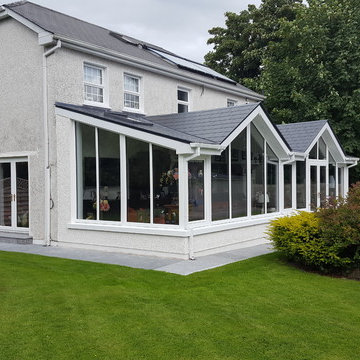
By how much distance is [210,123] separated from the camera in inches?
496

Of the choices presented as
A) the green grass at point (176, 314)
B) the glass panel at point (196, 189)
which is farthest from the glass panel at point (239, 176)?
the green grass at point (176, 314)

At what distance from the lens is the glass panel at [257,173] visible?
44.0ft

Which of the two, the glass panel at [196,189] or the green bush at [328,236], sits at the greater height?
the glass panel at [196,189]

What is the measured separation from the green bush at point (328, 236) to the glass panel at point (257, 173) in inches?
124

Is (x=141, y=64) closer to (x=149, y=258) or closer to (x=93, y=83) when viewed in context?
(x=93, y=83)

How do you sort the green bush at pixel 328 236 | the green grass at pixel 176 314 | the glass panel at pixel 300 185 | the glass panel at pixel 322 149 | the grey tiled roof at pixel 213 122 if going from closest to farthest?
the green grass at pixel 176 314 < the green bush at pixel 328 236 < the grey tiled roof at pixel 213 122 < the glass panel at pixel 300 185 < the glass panel at pixel 322 149

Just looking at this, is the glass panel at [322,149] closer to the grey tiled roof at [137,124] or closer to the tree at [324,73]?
the tree at [324,73]

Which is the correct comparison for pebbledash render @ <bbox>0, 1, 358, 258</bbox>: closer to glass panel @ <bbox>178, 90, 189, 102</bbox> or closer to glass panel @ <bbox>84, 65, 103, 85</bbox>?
glass panel @ <bbox>84, 65, 103, 85</bbox>

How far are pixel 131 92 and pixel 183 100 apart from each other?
11.0 ft

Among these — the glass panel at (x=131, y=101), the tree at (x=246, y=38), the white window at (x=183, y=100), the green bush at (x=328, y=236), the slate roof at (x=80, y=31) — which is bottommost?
the green bush at (x=328, y=236)

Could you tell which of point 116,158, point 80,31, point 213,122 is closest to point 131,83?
point 80,31

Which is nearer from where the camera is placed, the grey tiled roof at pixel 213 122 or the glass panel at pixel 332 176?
the grey tiled roof at pixel 213 122

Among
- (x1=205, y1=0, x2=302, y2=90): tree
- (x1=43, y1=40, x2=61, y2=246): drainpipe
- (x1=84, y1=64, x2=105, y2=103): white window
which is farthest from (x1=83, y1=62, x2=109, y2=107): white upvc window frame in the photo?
(x1=205, y1=0, x2=302, y2=90): tree

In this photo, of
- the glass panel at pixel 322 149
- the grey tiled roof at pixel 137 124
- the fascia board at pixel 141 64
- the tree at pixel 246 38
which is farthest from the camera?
the tree at pixel 246 38
